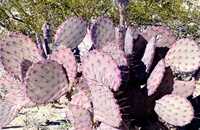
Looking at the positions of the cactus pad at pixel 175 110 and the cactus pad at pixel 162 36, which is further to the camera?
the cactus pad at pixel 162 36

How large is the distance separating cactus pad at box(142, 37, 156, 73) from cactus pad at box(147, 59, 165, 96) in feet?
0.17

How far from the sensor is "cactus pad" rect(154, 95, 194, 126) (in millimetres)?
2203

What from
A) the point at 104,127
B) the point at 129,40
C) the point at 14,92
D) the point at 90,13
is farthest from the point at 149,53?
the point at 90,13

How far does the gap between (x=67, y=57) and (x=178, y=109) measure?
0.44 meters

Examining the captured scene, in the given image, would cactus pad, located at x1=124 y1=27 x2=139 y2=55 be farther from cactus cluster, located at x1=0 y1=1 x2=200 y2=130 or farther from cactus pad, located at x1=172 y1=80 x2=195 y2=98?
cactus pad, located at x1=172 y1=80 x2=195 y2=98

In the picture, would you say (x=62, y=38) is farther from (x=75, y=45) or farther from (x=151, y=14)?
(x=151, y=14)

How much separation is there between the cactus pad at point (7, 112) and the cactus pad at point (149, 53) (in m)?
0.53

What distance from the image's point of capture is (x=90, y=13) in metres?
9.52

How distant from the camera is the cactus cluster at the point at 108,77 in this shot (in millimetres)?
2152

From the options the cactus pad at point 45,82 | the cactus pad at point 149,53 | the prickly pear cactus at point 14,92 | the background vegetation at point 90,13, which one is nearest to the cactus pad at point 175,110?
the cactus pad at point 149,53

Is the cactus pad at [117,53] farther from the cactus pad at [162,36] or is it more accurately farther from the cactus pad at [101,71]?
the cactus pad at [162,36]

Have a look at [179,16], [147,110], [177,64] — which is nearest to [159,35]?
[177,64]

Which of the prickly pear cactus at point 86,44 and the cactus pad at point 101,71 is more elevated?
the prickly pear cactus at point 86,44

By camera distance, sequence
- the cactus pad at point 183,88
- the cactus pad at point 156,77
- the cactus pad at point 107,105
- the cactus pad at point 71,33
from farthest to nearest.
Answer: the cactus pad at point 71,33 < the cactus pad at point 183,88 < the cactus pad at point 156,77 < the cactus pad at point 107,105
